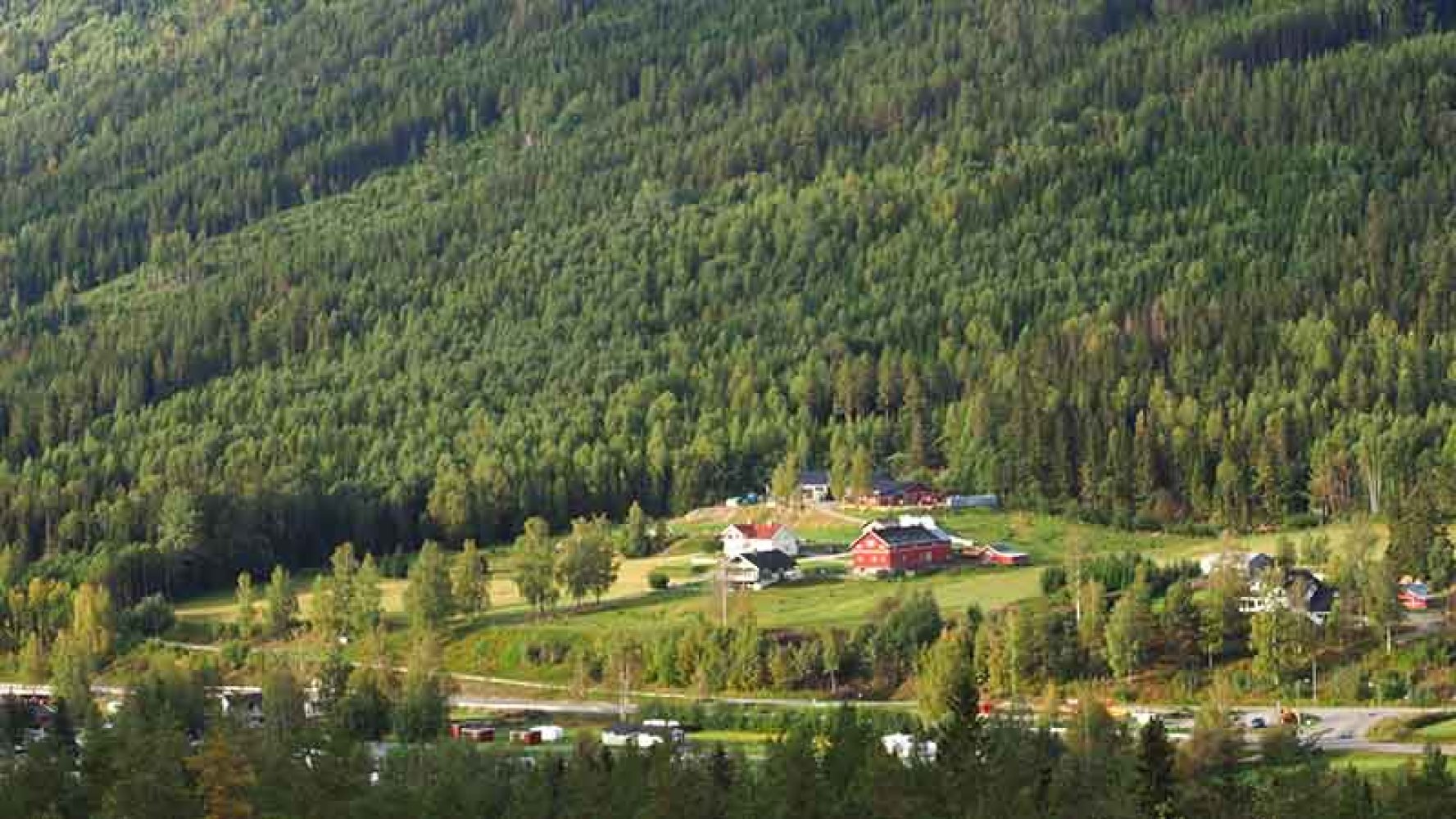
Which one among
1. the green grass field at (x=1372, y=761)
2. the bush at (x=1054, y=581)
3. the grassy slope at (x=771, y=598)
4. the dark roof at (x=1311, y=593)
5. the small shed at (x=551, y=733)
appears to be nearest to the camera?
the green grass field at (x=1372, y=761)

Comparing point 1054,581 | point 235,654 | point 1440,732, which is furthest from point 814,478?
point 1440,732

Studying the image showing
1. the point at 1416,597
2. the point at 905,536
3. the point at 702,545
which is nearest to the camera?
the point at 1416,597

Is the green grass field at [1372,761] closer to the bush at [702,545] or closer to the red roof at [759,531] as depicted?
the red roof at [759,531]

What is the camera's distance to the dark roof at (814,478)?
568 ft

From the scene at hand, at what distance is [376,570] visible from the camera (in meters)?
160

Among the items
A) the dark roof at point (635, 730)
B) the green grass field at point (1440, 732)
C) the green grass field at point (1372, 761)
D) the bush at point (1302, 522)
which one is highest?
the bush at point (1302, 522)

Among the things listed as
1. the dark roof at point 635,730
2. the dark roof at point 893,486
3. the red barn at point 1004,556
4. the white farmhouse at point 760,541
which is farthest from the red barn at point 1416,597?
the dark roof at point 893,486

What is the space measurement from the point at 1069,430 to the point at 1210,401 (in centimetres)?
967

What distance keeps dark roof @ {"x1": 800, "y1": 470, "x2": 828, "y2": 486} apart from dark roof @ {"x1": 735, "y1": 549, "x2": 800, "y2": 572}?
2266 centimetres

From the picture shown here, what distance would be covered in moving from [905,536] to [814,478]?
86.6 ft

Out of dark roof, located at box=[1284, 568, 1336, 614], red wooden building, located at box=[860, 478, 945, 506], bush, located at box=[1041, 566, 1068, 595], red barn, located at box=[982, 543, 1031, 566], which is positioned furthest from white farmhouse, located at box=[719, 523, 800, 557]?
dark roof, located at box=[1284, 568, 1336, 614]

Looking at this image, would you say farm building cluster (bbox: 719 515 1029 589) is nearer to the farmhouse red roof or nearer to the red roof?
the farmhouse red roof

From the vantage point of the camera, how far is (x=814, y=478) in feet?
572

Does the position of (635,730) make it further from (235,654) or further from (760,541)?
(760,541)
